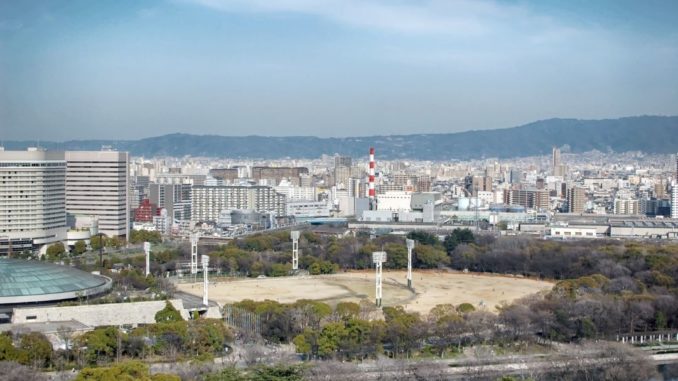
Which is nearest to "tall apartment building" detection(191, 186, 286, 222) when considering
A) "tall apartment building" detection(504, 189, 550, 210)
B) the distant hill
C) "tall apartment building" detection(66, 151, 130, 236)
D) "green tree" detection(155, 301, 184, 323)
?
"tall apartment building" detection(66, 151, 130, 236)

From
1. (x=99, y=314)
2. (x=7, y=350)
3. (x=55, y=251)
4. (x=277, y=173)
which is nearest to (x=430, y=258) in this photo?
(x=55, y=251)

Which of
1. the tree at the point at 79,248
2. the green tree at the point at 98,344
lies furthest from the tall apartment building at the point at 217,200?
the green tree at the point at 98,344

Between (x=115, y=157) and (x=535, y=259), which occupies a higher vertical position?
(x=115, y=157)

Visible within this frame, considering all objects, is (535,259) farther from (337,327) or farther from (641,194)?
(641,194)

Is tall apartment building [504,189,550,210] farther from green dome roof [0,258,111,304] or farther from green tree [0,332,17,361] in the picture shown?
green tree [0,332,17,361]

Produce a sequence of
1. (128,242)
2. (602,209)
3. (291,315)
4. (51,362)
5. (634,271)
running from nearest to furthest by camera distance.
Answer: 1. (51,362)
2. (291,315)
3. (634,271)
4. (128,242)
5. (602,209)

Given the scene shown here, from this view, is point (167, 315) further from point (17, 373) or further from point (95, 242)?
point (95, 242)

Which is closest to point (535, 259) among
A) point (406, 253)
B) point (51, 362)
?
point (406, 253)

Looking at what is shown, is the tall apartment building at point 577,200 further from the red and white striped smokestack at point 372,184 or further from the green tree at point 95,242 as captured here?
the green tree at point 95,242
